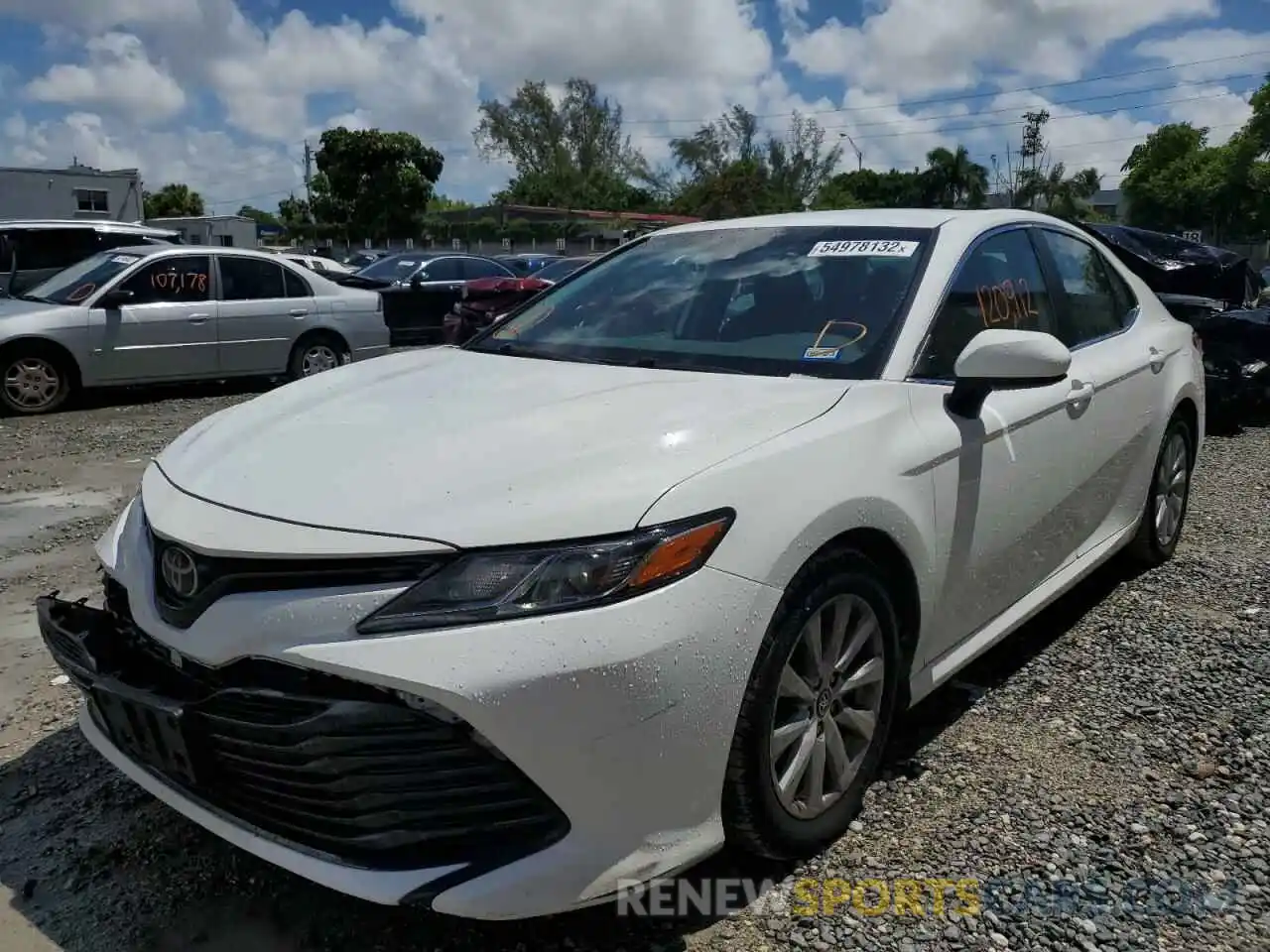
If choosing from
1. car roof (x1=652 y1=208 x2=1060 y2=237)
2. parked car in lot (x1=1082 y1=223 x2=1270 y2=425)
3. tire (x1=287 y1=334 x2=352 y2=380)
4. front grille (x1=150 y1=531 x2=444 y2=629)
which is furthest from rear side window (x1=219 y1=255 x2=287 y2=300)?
front grille (x1=150 y1=531 x2=444 y2=629)

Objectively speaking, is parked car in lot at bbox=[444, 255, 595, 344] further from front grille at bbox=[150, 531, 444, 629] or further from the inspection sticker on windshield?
front grille at bbox=[150, 531, 444, 629]

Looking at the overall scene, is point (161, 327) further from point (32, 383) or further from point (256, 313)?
point (32, 383)

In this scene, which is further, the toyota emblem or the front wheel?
the front wheel

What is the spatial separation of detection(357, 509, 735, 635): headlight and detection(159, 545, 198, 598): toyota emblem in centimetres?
45

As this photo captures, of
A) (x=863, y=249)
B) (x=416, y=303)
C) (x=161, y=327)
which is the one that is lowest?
(x=416, y=303)

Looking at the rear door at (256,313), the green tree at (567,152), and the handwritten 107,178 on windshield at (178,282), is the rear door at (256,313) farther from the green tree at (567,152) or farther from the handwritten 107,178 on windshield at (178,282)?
the green tree at (567,152)

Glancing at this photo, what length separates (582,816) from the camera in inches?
79.0

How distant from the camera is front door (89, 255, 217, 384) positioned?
9383mm

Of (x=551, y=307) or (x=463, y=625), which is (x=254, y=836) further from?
(x=551, y=307)

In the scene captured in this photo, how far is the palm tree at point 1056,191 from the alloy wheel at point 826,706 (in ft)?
187

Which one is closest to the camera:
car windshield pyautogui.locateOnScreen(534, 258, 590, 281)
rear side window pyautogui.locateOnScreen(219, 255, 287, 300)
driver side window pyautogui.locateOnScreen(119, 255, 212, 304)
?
driver side window pyautogui.locateOnScreen(119, 255, 212, 304)

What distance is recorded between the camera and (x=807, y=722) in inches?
95.9

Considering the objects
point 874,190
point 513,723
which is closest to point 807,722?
point 513,723

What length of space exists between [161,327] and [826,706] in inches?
343
